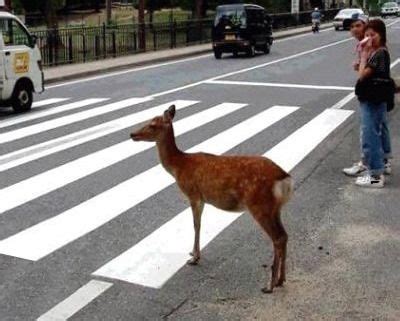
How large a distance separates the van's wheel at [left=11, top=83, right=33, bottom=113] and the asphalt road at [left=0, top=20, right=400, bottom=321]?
23.1 inches

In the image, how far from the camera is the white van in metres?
13.0

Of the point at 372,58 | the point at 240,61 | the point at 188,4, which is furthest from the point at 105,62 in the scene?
the point at 188,4

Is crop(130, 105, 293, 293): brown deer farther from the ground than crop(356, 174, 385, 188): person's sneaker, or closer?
farther from the ground

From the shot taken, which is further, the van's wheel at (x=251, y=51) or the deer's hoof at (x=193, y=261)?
the van's wheel at (x=251, y=51)

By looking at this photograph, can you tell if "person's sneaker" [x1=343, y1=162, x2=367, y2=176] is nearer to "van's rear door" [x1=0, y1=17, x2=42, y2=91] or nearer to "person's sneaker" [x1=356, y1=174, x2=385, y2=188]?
"person's sneaker" [x1=356, y1=174, x2=385, y2=188]

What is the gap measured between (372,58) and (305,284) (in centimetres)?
327

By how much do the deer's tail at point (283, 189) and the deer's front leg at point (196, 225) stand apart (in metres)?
0.69

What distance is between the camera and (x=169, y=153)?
202 inches

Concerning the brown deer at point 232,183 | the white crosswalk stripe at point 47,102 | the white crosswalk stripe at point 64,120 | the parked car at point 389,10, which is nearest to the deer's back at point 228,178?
the brown deer at point 232,183

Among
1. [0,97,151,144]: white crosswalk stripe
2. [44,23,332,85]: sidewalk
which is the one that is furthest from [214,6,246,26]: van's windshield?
[0,97,151,144]: white crosswalk stripe

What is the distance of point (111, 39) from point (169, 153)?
2303 centimetres

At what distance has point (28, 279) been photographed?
16.2 ft

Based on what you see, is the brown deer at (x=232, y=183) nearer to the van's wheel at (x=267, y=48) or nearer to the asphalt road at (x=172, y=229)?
the asphalt road at (x=172, y=229)

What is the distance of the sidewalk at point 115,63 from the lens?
20.4 metres
